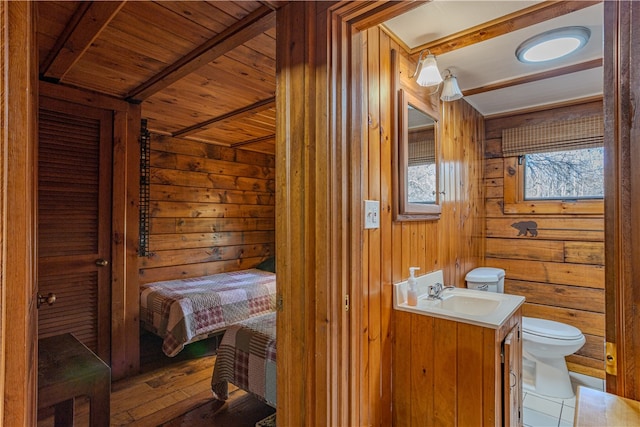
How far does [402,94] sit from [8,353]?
1.75 m

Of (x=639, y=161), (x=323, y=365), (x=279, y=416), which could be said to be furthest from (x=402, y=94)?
(x=279, y=416)

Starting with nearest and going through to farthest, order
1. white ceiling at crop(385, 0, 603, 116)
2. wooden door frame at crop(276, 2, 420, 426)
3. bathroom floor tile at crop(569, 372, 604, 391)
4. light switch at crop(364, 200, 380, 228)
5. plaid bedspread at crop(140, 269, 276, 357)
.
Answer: wooden door frame at crop(276, 2, 420, 426) < light switch at crop(364, 200, 380, 228) < white ceiling at crop(385, 0, 603, 116) < bathroom floor tile at crop(569, 372, 604, 391) < plaid bedspread at crop(140, 269, 276, 357)

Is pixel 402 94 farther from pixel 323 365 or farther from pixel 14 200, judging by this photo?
→ pixel 14 200

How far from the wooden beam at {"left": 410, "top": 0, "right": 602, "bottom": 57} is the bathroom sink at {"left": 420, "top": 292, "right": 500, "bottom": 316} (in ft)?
4.54

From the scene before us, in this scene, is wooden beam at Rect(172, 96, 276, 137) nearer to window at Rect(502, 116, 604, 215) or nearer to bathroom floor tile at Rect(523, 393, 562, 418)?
window at Rect(502, 116, 604, 215)

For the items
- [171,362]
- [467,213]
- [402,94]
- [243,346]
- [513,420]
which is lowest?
[171,362]

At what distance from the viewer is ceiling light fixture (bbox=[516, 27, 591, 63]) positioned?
168cm

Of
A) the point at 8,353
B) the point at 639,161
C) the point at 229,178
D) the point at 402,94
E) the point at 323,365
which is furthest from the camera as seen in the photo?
the point at 229,178

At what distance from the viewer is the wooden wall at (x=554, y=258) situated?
104 inches

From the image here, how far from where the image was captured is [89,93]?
7.73 feet

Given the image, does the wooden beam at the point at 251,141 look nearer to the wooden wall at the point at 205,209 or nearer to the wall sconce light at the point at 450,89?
the wooden wall at the point at 205,209

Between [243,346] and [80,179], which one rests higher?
[80,179]

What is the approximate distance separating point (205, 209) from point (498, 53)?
3393mm

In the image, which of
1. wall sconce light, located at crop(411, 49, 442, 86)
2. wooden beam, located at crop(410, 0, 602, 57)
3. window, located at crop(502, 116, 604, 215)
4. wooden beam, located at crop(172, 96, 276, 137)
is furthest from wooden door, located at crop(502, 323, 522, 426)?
wooden beam, located at crop(172, 96, 276, 137)
